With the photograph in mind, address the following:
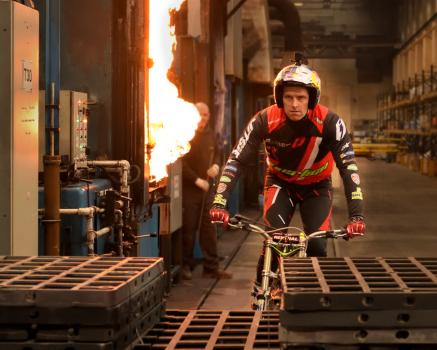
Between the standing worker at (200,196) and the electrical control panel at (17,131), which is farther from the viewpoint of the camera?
the standing worker at (200,196)

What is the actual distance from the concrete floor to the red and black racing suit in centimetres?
264

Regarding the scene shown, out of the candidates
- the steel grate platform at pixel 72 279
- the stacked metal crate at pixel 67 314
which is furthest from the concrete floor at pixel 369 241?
the stacked metal crate at pixel 67 314

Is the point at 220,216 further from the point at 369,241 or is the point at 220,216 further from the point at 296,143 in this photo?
the point at 369,241

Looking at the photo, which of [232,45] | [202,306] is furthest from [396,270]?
[232,45]

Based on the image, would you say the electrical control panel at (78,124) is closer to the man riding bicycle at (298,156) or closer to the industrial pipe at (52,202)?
the industrial pipe at (52,202)

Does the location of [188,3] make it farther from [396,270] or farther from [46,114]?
[396,270]

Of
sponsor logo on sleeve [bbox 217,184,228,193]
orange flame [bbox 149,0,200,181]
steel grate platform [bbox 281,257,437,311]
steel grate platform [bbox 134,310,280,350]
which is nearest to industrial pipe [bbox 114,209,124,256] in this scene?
Answer: orange flame [bbox 149,0,200,181]

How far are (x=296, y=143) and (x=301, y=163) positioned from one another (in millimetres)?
190

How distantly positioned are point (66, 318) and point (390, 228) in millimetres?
14292

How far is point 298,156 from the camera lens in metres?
6.22

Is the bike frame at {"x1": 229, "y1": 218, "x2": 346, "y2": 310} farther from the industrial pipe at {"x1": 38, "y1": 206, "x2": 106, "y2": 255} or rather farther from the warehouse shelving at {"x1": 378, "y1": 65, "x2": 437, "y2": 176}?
the warehouse shelving at {"x1": 378, "y1": 65, "x2": 437, "y2": 176}

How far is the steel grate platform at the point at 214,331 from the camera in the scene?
307 cm

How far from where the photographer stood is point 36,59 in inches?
223

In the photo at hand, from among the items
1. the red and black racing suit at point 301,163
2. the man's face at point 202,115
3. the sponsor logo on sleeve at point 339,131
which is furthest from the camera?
the man's face at point 202,115
